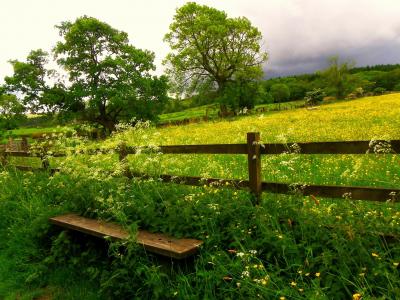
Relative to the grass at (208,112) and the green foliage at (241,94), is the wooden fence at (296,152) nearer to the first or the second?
the green foliage at (241,94)

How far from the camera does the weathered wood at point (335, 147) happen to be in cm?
445

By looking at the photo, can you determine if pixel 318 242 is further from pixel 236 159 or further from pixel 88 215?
pixel 236 159

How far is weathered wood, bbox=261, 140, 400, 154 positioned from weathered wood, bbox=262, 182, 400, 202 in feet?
1.51

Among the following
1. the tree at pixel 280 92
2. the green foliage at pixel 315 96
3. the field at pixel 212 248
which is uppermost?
the tree at pixel 280 92

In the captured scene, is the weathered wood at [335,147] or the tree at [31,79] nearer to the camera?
the weathered wood at [335,147]

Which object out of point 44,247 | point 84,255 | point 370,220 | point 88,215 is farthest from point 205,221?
point 44,247

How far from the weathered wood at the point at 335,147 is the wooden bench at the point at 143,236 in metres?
1.74

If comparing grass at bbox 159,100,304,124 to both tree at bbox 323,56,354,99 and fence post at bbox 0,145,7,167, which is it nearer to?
tree at bbox 323,56,354,99

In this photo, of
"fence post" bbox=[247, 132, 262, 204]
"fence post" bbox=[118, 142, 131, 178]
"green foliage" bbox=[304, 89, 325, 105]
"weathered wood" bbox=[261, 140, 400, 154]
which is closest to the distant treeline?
"green foliage" bbox=[304, 89, 325, 105]

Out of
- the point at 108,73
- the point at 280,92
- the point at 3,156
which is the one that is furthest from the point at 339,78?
the point at 3,156

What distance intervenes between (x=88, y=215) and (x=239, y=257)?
139 inches

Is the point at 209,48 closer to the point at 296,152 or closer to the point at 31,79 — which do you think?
the point at 31,79

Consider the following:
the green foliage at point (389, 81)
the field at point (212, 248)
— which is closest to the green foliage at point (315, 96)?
the green foliage at point (389, 81)

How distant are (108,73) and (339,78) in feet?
219
